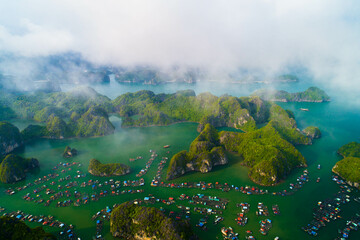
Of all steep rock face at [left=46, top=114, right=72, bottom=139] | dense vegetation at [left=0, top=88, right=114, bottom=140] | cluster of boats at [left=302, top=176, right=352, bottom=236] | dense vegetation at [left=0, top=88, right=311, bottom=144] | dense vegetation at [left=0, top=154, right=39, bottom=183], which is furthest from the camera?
dense vegetation at [left=0, top=88, right=311, bottom=144]

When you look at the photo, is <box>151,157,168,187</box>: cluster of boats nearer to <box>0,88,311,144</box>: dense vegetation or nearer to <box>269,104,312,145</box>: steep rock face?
<box>0,88,311,144</box>: dense vegetation

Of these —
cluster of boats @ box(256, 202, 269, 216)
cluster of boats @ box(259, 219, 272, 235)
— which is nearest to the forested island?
cluster of boats @ box(256, 202, 269, 216)

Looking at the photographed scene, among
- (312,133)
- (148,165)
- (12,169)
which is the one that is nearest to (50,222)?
(12,169)

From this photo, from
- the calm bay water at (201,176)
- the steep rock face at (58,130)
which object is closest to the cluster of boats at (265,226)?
the calm bay water at (201,176)

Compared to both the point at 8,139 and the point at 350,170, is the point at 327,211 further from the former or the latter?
the point at 8,139

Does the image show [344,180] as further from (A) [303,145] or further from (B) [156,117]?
(B) [156,117]

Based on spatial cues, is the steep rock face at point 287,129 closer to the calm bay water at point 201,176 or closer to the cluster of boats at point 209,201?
the calm bay water at point 201,176
